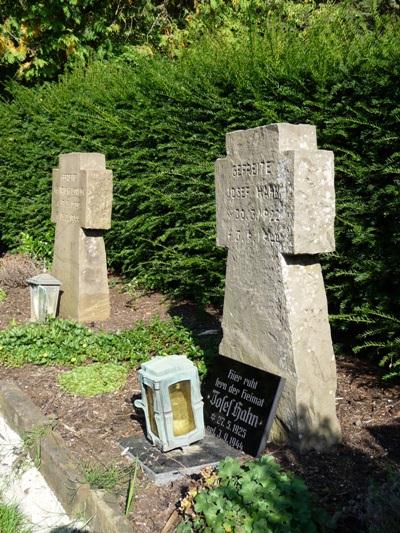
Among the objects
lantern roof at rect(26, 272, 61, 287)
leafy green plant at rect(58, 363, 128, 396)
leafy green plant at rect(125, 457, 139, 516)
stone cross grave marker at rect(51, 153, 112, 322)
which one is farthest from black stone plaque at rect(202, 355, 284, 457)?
lantern roof at rect(26, 272, 61, 287)

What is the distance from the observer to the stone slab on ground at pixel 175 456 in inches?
126

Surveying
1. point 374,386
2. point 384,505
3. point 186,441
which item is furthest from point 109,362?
point 384,505

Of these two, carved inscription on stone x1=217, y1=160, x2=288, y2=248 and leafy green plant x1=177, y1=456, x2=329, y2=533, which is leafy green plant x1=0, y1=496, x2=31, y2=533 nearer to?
leafy green plant x1=177, y1=456, x2=329, y2=533

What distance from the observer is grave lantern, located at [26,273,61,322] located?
6.19 m

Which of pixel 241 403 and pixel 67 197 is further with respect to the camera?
pixel 67 197

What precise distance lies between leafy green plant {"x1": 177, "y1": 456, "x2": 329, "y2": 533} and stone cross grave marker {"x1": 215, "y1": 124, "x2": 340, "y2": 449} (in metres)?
0.71

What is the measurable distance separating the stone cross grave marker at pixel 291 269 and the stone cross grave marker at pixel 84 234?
9.09 feet

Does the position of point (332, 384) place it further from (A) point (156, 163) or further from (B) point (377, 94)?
(A) point (156, 163)

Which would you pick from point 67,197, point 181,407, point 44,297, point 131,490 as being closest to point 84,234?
point 67,197

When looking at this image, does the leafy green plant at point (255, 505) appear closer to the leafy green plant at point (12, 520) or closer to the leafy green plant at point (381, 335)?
the leafy green plant at point (12, 520)

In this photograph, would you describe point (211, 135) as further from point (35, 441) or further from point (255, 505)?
point (255, 505)

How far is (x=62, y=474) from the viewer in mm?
3311

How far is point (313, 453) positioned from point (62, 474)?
135 cm

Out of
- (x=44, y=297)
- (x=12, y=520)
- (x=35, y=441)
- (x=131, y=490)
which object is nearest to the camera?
(x=131, y=490)
